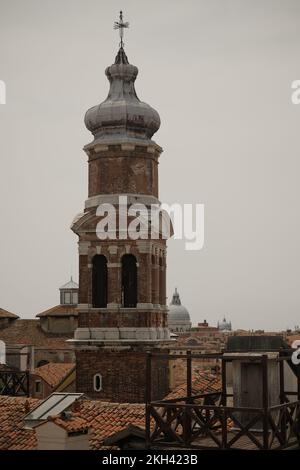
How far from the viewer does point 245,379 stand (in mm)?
14312

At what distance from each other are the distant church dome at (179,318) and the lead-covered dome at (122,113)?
112310 mm

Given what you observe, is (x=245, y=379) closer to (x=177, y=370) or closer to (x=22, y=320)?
(x=177, y=370)

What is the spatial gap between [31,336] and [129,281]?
3100 centimetres

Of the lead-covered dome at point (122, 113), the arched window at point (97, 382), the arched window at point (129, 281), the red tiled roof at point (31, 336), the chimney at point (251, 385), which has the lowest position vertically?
the arched window at point (97, 382)

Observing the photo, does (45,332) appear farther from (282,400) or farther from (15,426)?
(282,400)

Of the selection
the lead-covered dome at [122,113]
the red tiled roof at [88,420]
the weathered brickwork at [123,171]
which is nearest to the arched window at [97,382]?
the red tiled roof at [88,420]

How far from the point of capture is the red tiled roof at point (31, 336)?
5684cm

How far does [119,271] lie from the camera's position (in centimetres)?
2789

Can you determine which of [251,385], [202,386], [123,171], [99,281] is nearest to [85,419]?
[251,385]

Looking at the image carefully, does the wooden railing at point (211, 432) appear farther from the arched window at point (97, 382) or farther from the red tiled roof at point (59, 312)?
the red tiled roof at point (59, 312)

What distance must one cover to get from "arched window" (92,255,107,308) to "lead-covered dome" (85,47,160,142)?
3.97 m

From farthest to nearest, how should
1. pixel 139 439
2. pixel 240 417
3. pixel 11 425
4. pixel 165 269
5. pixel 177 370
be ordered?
pixel 177 370 → pixel 165 269 → pixel 11 425 → pixel 139 439 → pixel 240 417
